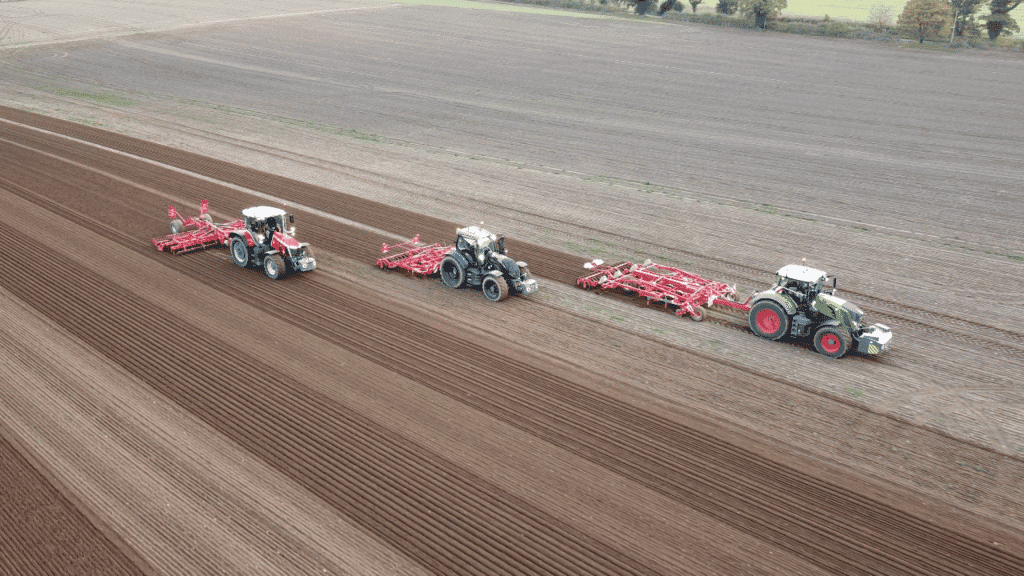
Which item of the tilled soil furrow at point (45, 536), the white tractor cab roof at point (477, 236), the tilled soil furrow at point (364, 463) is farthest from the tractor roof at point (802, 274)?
the tilled soil furrow at point (45, 536)

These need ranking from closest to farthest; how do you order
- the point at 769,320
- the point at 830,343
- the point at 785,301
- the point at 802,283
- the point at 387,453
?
the point at 387,453
the point at 830,343
the point at 802,283
the point at 785,301
the point at 769,320

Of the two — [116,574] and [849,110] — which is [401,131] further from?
[116,574]

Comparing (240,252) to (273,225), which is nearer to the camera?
(273,225)

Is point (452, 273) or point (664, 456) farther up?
point (452, 273)

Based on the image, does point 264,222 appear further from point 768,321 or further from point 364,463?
point 768,321

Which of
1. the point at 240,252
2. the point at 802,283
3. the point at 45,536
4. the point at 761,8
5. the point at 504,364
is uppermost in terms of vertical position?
the point at 761,8

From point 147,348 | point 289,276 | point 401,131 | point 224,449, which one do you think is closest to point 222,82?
point 401,131

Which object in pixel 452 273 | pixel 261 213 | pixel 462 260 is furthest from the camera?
pixel 261 213

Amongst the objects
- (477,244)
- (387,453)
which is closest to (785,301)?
(477,244)
